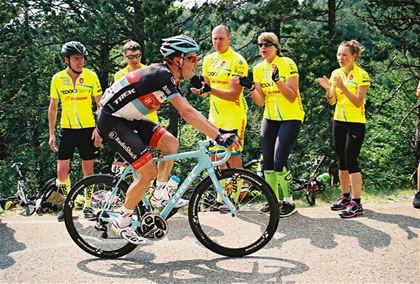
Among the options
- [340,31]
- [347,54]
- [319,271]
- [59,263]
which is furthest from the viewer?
[340,31]

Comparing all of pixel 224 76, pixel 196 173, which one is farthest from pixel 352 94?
pixel 196 173

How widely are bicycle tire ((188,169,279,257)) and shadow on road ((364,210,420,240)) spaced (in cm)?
151

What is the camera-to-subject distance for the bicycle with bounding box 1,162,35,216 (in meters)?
7.43

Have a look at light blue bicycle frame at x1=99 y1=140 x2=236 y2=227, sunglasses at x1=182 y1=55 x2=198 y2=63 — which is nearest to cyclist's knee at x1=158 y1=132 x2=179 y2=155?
light blue bicycle frame at x1=99 y1=140 x2=236 y2=227

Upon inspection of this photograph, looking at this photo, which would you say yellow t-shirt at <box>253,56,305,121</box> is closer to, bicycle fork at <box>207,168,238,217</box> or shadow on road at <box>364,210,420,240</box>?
shadow on road at <box>364,210,420,240</box>

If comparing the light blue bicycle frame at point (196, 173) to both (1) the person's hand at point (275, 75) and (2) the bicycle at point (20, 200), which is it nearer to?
(1) the person's hand at point (275, 75)

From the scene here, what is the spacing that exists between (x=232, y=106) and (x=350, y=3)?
14.2m

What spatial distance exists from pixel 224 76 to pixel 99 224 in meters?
2.40

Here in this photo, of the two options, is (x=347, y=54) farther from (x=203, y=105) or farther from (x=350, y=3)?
(x=203, y=105)

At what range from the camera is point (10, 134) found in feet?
76.4

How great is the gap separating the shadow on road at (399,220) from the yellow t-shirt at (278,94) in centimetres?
144

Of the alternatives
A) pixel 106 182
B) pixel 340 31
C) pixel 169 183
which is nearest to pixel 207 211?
pixel 169 183

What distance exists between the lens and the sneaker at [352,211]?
20.5 feet

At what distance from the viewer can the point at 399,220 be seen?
606 centimetres
